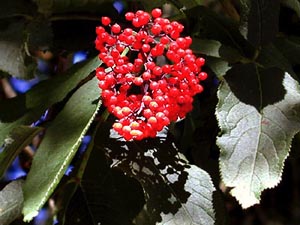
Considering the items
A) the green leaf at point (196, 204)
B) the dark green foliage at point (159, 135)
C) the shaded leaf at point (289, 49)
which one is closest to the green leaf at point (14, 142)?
the dark green foliage at point (159, 135)

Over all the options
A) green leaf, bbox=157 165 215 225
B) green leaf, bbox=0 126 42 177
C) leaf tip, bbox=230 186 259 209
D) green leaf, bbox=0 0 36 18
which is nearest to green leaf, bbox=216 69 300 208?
leaf tip, bbox=230 186 259 209

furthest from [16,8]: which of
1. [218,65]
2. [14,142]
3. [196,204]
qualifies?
[196,204]

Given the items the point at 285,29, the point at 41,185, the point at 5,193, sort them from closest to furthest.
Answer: the point at 41,185 → the point at 5,193 → the point at 285,29

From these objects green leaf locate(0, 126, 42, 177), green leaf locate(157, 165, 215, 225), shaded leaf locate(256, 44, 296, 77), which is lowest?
green leaf locate(157, 165, 215, 225)

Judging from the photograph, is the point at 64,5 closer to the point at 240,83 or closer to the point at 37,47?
the point at 37,47

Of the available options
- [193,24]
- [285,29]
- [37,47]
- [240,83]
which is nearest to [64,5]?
[37,47]

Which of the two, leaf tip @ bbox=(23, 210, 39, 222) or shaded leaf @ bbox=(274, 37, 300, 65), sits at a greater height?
shaded leaf @ bbox=(274, 37, 300, 65)

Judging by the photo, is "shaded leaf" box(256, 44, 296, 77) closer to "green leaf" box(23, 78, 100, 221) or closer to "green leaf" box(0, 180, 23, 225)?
"green leaf" box(23, 78, 100, 221)
